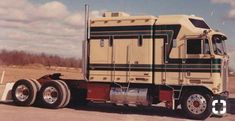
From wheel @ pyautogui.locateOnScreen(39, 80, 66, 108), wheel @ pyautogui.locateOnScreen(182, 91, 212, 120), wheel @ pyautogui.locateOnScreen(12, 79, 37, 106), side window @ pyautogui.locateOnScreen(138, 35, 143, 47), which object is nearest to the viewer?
wheel @ pyautogui.locateOnScreen(182, 91, 212, 120)

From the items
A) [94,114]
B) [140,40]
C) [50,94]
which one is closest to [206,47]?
[140,40]

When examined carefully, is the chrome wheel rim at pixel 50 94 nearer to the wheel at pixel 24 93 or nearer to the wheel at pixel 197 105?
the wheel at pixel 24 93

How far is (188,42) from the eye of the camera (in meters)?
17.3


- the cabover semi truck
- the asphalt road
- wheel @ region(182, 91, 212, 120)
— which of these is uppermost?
the cabover semi truck

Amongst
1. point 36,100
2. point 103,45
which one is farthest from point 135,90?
point 36,100

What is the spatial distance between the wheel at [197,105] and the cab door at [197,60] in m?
0.56

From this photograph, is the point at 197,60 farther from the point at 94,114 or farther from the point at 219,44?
the point at 94,114

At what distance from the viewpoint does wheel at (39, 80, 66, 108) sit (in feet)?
62.4

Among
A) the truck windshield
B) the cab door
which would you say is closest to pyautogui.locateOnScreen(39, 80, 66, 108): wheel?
the cab door

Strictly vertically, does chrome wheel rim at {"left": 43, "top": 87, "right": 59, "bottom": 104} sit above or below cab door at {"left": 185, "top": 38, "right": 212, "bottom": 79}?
below

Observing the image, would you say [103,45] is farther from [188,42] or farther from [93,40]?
[188,42]

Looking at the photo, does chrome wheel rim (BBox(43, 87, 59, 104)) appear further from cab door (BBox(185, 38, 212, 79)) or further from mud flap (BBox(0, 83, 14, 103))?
cab door (BBox(185, 38, 212, 79))

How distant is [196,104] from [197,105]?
0.24 feet

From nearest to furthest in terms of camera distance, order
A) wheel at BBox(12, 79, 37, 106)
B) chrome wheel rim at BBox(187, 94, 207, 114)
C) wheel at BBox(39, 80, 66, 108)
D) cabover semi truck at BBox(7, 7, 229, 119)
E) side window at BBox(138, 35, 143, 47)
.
Result: 1. chrome wheel rim at BBox(187, 94, 207, 114)
2. cabover semi truck at BBox(7, 7, 229, 119)
3. side window at BBox(138, 35, 143, 47)
4. wheel at BBox(39, 80, 66, 108)
5. wheel at BBox(12, 79, 37, 106)
